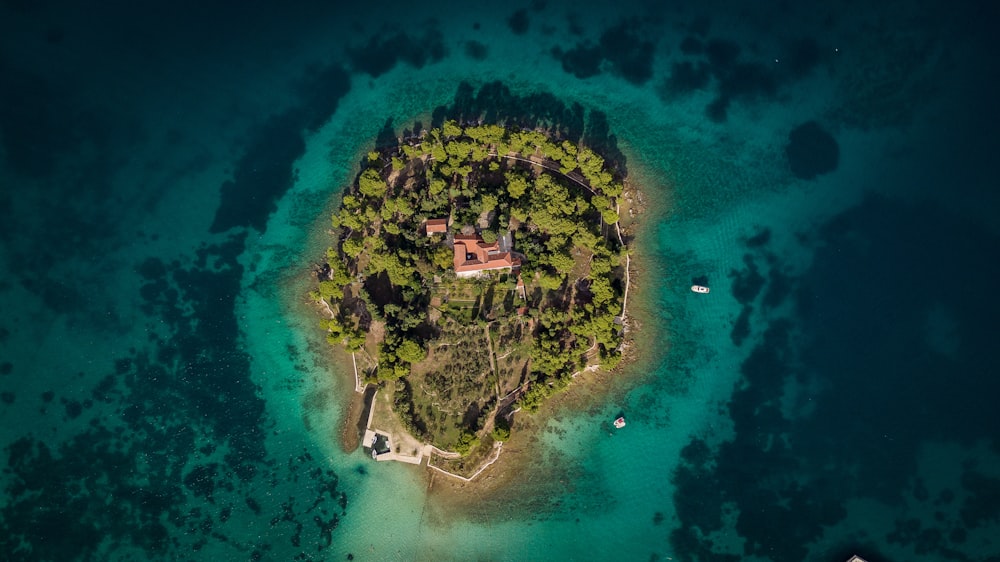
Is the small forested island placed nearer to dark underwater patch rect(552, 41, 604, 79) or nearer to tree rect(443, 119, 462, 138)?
tree rect(443, 119, 462, 138)

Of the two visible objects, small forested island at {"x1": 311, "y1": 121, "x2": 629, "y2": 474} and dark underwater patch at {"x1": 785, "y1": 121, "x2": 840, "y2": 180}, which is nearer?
small forested island at {"x1": 311, "y1": 121, "x2": 629, "y2": 474}

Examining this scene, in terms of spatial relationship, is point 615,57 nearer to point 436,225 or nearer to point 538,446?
point 436,225

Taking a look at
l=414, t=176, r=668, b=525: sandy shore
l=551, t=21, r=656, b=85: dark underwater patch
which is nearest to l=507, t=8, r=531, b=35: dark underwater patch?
l=551, t=21, r=656, b=85: dark underwater patch

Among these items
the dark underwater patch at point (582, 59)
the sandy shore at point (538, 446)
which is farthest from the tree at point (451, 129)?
the sandy shore at point (538, 446)

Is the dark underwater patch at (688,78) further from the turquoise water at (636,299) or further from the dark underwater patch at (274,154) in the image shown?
the dark underwater patch at (274,154)

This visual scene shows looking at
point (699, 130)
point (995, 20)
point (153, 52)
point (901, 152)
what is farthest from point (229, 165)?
point (995, 20)
